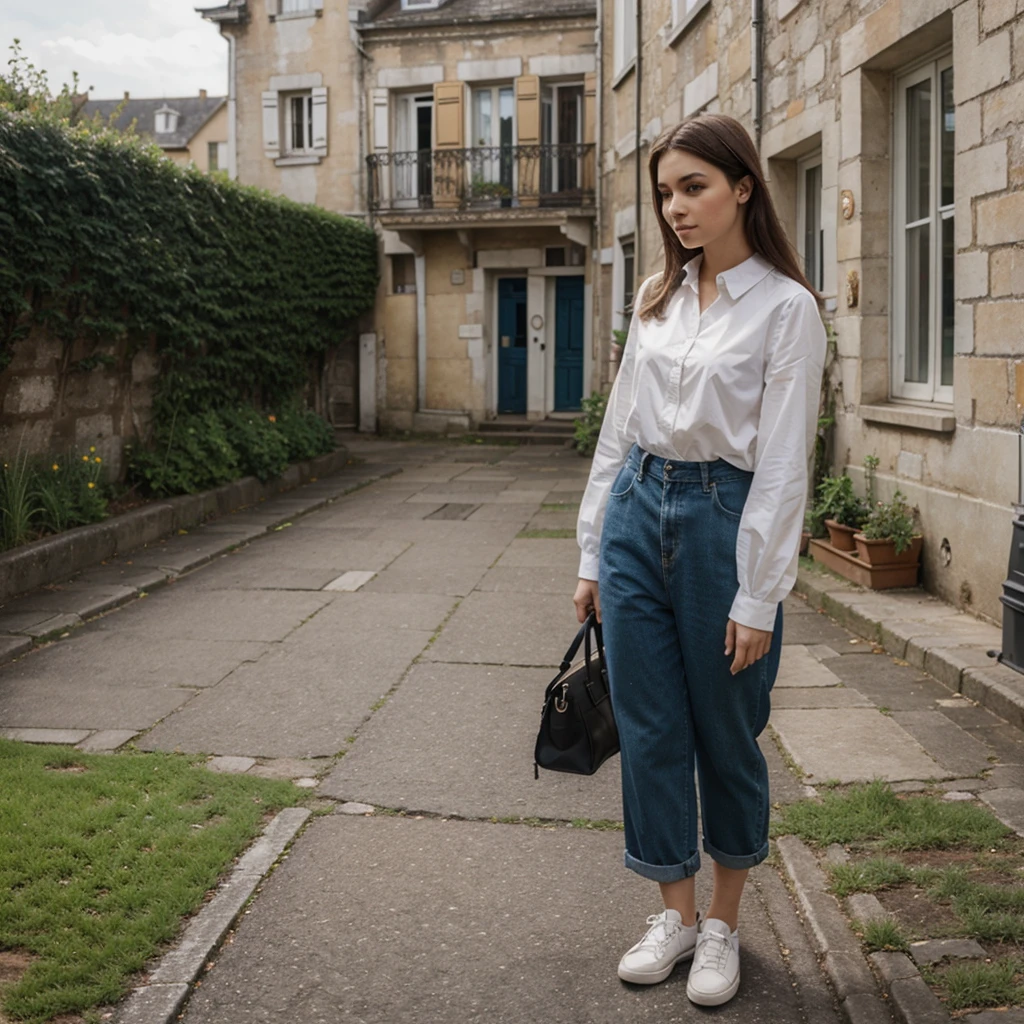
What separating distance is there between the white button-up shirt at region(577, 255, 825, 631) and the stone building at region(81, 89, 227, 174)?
168ft

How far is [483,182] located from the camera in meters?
19.9

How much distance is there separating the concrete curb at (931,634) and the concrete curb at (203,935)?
112 inches

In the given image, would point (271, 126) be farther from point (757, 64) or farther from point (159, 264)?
point (757, 64)

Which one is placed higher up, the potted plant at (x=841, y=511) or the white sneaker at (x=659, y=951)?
the potted plant at (x=841, y=511)

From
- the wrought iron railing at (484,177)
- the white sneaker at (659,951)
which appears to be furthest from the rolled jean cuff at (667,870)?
the wrought iron railing at (484,177)

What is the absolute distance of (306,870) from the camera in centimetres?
366

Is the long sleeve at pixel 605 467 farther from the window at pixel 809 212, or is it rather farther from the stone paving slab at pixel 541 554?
the window at pixel 809 212

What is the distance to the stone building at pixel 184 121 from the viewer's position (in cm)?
5278

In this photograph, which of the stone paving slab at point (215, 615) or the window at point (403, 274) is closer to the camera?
the stone paving slab at point (215, 615)

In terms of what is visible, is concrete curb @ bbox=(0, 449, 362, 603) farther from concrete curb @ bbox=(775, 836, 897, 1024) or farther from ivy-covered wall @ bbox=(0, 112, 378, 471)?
concrete curb @ bbox=(775, 836, 897, 1024)

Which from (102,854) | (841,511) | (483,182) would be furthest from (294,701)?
(483,182)

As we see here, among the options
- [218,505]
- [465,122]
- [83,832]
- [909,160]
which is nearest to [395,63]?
[465,122]

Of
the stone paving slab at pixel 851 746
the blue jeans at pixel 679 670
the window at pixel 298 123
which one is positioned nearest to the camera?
the blue jeans at pixel 679 670

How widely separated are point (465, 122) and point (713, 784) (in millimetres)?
18625
